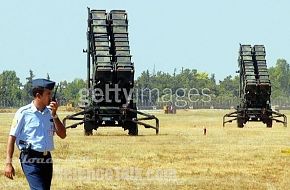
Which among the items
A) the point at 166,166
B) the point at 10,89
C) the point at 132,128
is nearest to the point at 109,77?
the point at 132,128

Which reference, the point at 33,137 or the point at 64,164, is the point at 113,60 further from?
the point at 33,137

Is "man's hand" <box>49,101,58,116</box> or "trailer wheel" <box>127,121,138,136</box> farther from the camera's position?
"trailer wheel" <box>127,121,138,136</box>

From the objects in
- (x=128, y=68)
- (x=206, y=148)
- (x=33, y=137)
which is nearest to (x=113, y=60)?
(x=128, y=68)

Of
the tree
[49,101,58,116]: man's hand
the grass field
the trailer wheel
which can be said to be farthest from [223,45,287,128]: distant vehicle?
the tree

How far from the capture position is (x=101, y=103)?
34.3 metres

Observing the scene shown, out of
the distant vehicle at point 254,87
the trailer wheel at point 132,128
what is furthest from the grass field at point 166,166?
the distant vehicle at point 254,87

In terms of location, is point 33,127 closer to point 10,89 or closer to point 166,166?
point 166,166

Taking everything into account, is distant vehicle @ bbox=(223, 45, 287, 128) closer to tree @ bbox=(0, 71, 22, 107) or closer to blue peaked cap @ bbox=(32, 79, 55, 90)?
blue peaked cap @ bbox=(32, 79, 55, 90)

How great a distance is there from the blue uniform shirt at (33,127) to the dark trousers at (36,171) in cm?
17

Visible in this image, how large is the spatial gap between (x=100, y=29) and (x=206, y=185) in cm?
1975

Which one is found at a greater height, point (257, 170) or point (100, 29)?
point (100, 29)

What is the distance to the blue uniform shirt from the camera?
9.95m

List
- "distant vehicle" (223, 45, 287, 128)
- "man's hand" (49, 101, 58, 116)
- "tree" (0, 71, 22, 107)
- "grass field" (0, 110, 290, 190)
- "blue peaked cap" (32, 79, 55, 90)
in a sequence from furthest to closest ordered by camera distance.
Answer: "tree" (0, 71, 22, 107)
"distant vehicle" (223, 45, 287, 128)
"grass field" (0, 110, 290, 190)
"man's hand" (49, 101, 58, 116)
"blue peaked cap" (32, 79, 55, 90)

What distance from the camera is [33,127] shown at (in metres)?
10.0
